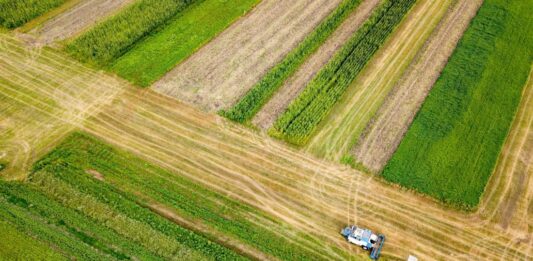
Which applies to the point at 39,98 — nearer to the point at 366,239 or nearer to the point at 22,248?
the point at 22,248

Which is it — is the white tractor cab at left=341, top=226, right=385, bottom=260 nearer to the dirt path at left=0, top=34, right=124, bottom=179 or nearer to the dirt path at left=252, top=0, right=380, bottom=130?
the dirt path at left=252, top=0, right=380, bottom=130

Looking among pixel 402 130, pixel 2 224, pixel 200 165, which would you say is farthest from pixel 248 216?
pixel 2 224

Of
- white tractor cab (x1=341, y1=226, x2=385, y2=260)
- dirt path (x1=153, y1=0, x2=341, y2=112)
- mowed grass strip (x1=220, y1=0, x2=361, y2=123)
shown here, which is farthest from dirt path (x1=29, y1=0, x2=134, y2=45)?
white tractor cab (x1=341, y1=226, x2=385, y2=260)

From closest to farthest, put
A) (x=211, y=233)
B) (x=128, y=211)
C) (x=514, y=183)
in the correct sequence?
(x=211, y=233) < (x=128, y=211) < (x=514, y=183)

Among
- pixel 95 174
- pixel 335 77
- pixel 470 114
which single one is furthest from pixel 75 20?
pixel 470 114

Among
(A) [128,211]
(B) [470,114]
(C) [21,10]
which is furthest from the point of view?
(C) [21,10]

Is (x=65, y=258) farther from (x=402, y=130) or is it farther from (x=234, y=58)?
(x=402, y=130)

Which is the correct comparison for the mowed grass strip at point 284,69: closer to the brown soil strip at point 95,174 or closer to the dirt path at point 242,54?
the dirt path at point 242,54

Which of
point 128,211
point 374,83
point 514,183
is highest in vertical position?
point 128,211
